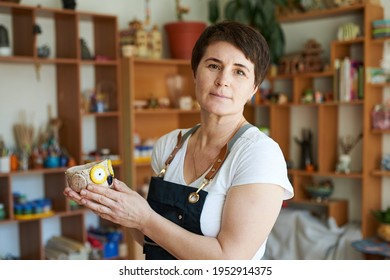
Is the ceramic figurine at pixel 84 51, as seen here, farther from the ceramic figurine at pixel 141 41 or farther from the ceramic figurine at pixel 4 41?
the ceramic figurine at pixel 4 41

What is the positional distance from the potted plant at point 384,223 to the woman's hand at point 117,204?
242 centimetres

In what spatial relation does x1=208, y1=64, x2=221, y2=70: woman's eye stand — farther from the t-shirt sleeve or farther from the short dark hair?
the t-shirt sleeve

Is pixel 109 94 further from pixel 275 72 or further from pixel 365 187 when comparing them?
pixel 365 187

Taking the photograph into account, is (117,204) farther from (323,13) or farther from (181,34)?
(323,13)

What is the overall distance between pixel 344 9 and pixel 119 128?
1.61 m

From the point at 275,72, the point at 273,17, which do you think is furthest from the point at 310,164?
the point at 273,17

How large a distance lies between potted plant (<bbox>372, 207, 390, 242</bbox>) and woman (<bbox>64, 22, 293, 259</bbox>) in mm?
2227

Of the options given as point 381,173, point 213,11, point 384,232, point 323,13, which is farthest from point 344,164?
point 213,11

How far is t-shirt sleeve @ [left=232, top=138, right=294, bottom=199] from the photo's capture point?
115 cm

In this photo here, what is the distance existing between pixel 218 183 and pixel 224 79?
23 centimetres

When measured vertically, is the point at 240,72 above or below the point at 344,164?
above

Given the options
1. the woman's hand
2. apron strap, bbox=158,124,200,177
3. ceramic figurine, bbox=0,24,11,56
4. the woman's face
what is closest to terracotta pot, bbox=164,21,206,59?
ceramic figurine, bbox=0,24,11,56

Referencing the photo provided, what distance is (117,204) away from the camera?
1.14 metres

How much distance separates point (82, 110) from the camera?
334 cm
